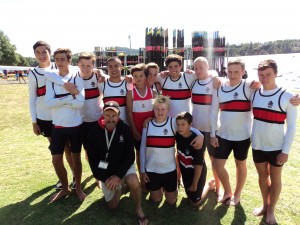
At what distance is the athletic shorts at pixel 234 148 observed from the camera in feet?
11.2

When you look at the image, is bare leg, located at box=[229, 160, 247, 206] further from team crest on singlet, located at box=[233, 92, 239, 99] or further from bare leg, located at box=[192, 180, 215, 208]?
team crest on singlet, located at box=[233, 92, 239, 99]

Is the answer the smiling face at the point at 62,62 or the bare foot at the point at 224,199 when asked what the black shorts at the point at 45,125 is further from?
the bare foot at the point at 224,199

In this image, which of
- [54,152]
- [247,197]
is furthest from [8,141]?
[247,197]

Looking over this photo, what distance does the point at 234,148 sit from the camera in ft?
11.4

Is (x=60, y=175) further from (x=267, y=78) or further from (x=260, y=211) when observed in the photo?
(x=267, y=78)

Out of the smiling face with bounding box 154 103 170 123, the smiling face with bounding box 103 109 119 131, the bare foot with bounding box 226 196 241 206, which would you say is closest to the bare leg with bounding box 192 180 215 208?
the bare foot with bounding box 226 196 241 206

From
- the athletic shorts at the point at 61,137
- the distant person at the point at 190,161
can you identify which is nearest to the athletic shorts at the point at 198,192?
the distant person at the point at 190,161

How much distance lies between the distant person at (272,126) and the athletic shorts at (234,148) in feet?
0.78

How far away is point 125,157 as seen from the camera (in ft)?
11.3

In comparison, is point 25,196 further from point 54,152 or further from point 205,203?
point 205,203

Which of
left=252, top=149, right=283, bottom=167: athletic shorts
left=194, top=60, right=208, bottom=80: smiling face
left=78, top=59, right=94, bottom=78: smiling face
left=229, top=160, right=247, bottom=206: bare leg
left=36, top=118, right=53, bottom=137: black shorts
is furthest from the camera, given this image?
left=36, top=118, right=53, bottom=137: black shorts

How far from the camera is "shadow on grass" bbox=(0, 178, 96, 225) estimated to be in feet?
10.7

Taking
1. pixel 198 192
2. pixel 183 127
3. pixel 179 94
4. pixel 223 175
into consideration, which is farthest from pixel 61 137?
pixel 223 175

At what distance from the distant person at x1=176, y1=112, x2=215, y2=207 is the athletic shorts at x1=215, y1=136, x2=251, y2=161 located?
0.79 feet
